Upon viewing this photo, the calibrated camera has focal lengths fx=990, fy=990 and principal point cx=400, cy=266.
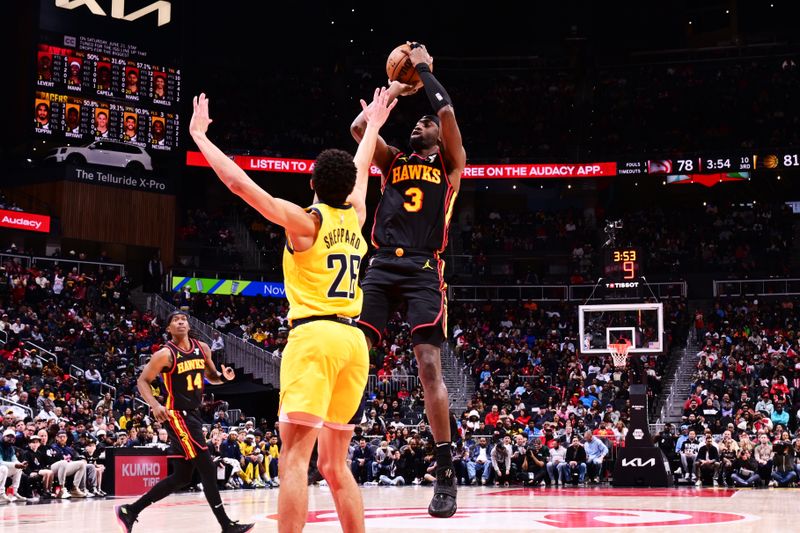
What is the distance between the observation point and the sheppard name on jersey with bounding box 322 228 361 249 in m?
5.37

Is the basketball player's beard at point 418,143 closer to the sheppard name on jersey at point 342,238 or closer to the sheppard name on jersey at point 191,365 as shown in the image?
the sheppard name on jersey at point 342,238

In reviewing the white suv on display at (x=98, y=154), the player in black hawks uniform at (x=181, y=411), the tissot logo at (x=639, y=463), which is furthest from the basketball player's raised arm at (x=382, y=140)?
the white suv on display at (x=98, y=154)

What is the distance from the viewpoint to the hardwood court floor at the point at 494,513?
9961 millimetres

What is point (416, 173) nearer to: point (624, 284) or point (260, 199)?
point (260, 199)

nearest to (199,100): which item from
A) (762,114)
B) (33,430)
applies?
(33,430)

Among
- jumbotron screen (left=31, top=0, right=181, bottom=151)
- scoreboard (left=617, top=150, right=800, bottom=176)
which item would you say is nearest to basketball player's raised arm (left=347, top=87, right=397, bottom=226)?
jumbotron screen (left=31, top=0, right=181, bottom=151)

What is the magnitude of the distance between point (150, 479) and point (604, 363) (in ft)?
49.4

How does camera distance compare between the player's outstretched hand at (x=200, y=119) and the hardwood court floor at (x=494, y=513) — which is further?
the hardwood court floor at (x=494, y=513)

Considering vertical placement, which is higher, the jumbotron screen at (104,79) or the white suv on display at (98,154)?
the jumbotron screen at (104,79)

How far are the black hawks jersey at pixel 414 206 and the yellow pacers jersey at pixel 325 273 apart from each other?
→ 119 centimetres

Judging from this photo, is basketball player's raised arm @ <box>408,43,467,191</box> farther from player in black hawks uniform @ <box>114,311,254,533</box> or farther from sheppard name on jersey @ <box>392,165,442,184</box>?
player in black hawks uniform @ <box>114,311,254,533</box>

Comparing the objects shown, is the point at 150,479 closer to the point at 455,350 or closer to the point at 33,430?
the point at 33,430

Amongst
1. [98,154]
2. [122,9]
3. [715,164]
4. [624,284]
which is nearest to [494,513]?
[624,284]

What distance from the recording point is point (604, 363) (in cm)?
2891
